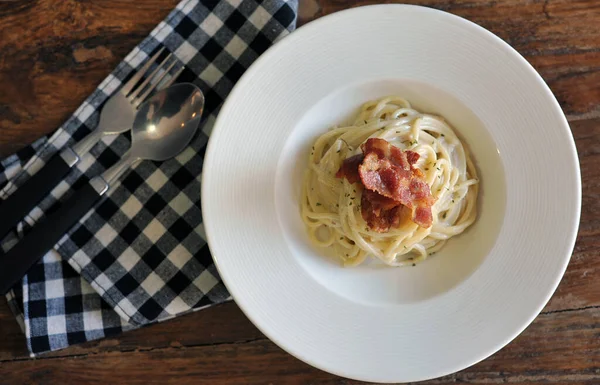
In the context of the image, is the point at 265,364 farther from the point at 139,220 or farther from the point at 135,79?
the point at 135,79

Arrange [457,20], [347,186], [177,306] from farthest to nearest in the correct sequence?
[177,306] < [347,186] < [457,20]

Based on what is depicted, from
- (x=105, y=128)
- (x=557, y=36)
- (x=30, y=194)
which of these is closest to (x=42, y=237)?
(x=30, y=194)

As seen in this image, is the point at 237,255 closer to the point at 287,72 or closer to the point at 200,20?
the point at 287,72

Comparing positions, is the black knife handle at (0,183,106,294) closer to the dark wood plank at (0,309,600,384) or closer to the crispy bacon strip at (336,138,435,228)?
the dark wood plank at (0,309,600,384)

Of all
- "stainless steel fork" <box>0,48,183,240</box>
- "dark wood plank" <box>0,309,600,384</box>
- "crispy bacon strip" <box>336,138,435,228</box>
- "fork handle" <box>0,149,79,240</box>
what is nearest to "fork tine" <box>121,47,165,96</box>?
"stainless steel fork" <box>0,48,183,240</box>

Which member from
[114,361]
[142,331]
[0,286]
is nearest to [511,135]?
[142,331]

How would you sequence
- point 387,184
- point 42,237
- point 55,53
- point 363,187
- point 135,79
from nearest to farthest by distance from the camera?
point 387,184 → point 363,187 → point 42,237 → point 135,79 → point 55,53

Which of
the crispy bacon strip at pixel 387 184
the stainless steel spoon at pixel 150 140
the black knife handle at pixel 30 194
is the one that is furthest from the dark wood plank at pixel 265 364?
the crispy bacon strip at pixel 387 184

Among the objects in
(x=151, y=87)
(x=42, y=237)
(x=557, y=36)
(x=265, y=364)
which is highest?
(x=557, y=36)
